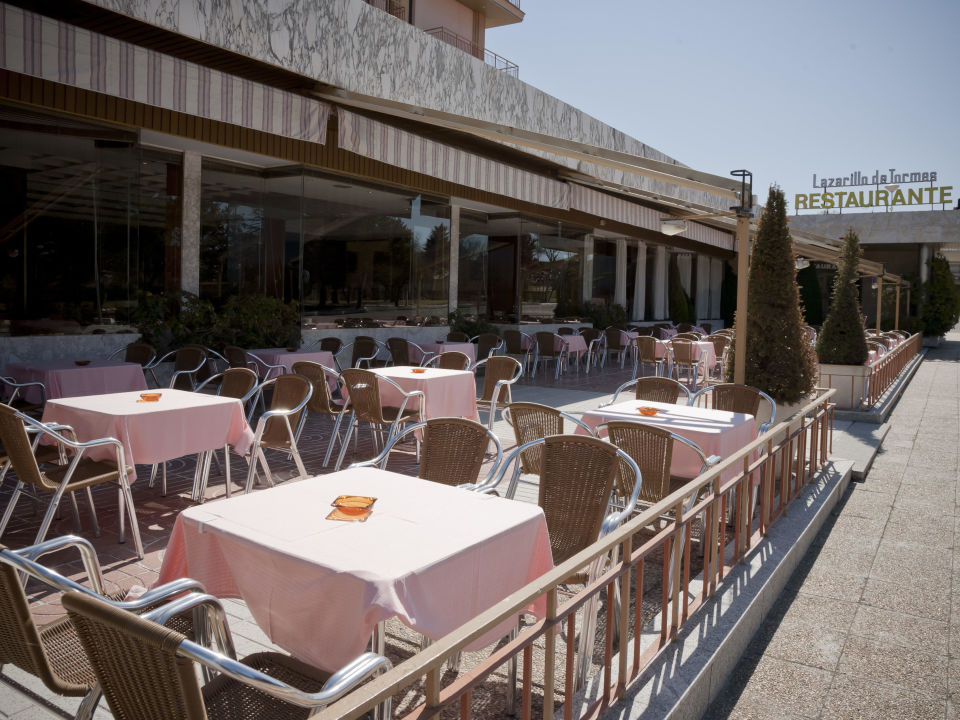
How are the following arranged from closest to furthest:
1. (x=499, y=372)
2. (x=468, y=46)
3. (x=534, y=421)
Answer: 1. (x=534, y=421)
2. (x=499, y=372)
3. (x=468, y=46)

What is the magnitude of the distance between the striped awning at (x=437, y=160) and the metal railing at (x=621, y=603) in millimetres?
5530

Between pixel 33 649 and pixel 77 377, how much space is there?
15.1ft

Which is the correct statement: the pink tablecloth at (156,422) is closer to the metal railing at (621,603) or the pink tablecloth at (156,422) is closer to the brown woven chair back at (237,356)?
the metal railing at (621,603)

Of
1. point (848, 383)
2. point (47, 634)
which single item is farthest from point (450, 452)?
point (848, 383)

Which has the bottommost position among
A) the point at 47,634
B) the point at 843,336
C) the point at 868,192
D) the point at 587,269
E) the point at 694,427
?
the point at 47,634

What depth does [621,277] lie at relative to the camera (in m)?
19.3

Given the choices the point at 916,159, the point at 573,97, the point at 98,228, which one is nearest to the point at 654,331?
the point at 573,97

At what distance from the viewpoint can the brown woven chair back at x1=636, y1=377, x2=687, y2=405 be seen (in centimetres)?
532

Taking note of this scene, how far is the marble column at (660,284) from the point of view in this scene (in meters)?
21.4

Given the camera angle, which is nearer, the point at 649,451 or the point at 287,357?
the point at 649,451

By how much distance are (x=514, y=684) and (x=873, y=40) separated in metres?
13.3

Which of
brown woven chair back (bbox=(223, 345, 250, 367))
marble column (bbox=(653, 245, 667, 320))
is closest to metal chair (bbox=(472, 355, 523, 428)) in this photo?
brown woven chair back (bbox=(223, 345, 250, 367))

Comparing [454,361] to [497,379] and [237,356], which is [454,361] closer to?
[497,379]

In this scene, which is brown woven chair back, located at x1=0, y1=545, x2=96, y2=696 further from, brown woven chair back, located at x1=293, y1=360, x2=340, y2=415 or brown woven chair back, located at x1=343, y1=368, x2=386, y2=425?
brown woven chair back, located at x1=293, y1=360, x2=340, y2=415
